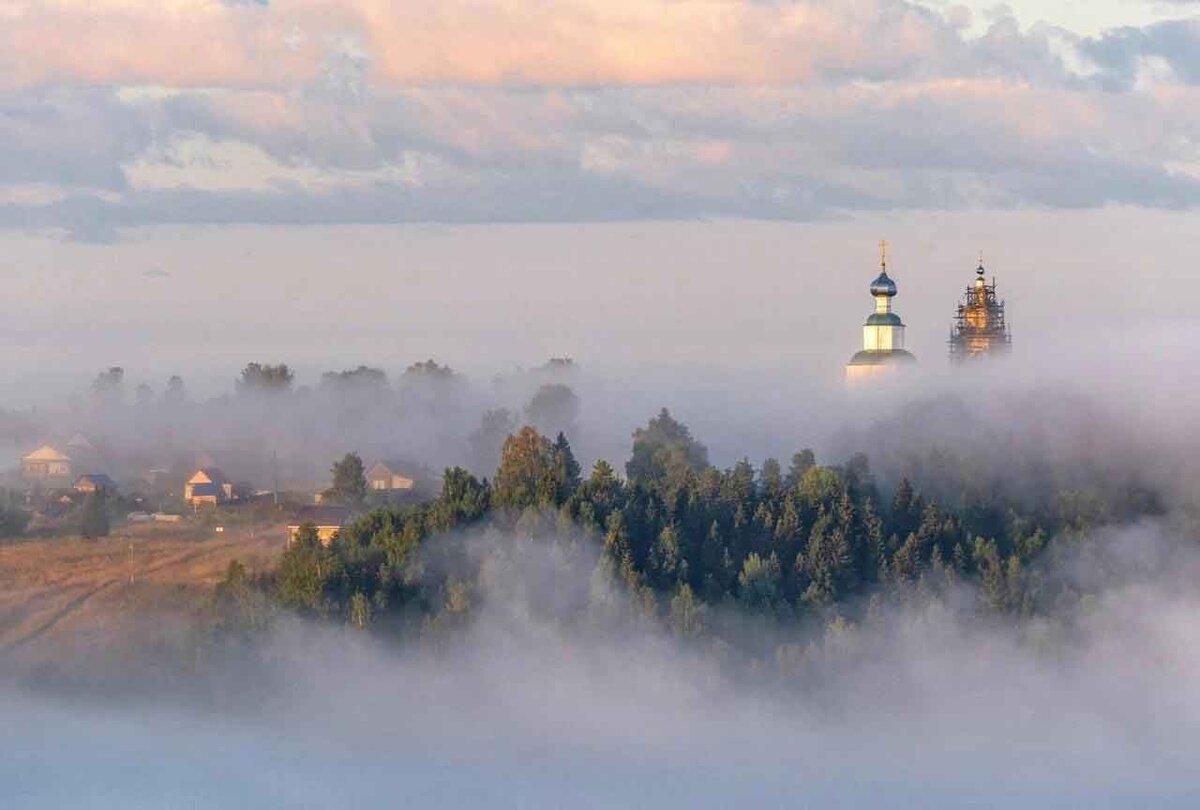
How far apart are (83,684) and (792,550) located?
72.2 ft

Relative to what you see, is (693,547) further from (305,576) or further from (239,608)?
(239,608)

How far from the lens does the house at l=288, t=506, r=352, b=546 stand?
100 metres

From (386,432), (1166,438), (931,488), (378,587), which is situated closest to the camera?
(378,587)

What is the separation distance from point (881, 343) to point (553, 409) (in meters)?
22.5

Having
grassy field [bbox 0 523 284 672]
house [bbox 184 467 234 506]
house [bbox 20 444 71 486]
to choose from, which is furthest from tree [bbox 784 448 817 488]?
house [bbox 20 444 71 486]

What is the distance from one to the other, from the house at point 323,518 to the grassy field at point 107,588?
1041 mm

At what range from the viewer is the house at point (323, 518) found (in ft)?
328

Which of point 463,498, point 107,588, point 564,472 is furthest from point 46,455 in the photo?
point 463,498

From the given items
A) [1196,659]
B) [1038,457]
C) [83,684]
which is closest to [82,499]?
[83,684]

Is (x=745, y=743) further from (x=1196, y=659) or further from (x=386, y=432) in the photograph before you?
(x=386, y=432)

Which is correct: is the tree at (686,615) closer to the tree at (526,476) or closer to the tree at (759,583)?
the tree at (759,583)

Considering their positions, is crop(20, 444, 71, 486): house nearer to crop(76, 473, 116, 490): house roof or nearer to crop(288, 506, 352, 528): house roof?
crop(76, 473, 116, 490): house roof

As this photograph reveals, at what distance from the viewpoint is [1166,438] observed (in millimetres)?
106250

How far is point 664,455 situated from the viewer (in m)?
110
